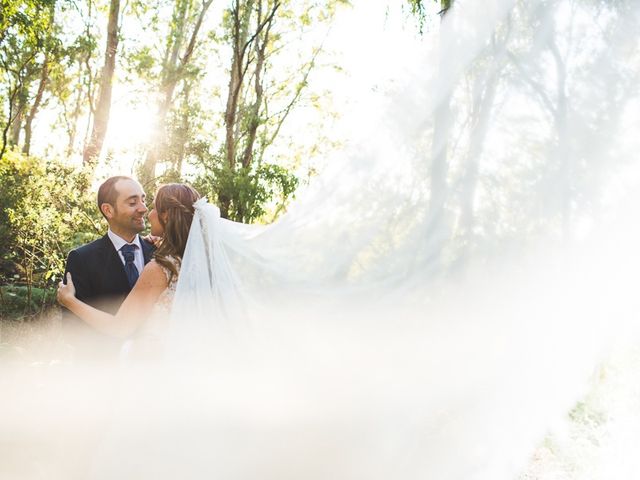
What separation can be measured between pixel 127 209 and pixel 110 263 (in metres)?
0.35

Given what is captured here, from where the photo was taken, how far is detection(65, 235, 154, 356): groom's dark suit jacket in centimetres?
337

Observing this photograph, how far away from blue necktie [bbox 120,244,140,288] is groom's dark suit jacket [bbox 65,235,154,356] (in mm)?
33

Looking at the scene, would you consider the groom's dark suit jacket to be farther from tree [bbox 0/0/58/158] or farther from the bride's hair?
tree [bbox 0/0/58/158]

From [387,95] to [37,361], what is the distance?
5832 mm

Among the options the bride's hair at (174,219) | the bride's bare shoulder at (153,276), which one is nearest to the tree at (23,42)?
the bride's hair at (174,219)

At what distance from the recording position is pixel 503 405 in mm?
2350

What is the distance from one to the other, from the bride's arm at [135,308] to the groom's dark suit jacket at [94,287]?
0.35m

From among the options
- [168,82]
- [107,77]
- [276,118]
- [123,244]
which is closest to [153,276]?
[123,244]

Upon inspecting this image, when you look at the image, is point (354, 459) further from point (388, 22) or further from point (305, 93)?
point (305, 93)

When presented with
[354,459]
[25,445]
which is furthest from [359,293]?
[25,445]

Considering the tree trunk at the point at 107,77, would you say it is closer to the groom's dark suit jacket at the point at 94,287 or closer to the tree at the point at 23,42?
the tree at the point at 23,42

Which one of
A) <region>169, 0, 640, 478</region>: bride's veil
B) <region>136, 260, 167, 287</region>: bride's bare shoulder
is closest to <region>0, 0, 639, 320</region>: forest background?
<region>169, 0, 640, 478</region>: bride's veil

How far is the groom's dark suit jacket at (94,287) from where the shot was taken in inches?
132

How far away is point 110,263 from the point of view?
3.45m
